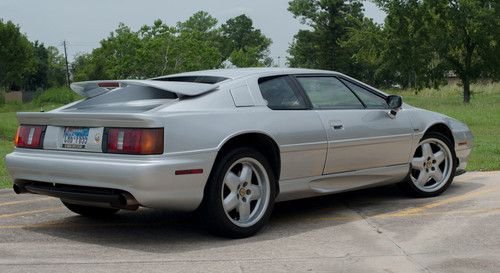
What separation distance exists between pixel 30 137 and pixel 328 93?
8.91 feet

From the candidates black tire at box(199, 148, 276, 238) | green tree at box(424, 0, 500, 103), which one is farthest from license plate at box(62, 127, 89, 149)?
green tree at box(424, 0, 500, 103)

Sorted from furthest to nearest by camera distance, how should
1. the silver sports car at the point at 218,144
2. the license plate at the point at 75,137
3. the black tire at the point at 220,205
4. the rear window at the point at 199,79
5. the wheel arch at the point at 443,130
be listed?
1. the wheel arch at the point at 443,130
2. the rear window at the point at 199,79
3. the license plate at the point at 75,137
4. the black tire at the point at 220,205
5. the silver sports car at the point at 218,144

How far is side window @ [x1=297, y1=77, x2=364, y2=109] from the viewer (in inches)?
265

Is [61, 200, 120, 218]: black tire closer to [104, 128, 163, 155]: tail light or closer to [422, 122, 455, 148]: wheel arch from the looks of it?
[104, 128, 163, 155]: tail light

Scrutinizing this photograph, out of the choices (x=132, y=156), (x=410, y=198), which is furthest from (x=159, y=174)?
(x=410, y=198)

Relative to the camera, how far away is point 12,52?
202ft

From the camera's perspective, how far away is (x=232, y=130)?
579 centimetres

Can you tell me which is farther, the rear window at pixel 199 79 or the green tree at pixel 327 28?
the green tree at pixel 327 28

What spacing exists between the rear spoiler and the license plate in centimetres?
62

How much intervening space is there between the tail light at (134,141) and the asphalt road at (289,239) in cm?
75

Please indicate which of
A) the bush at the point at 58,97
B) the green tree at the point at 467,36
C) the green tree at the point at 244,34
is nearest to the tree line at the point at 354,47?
the green tree at the point at 467,36

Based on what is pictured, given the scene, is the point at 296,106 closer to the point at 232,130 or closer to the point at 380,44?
the point at 232,130

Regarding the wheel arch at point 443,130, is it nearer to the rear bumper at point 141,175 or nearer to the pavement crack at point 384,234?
the pavement crack at point 384,234

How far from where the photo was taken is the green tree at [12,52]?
199 feet
